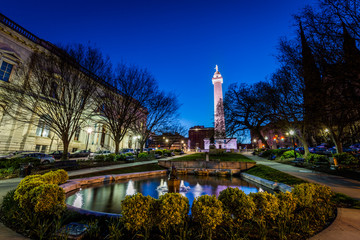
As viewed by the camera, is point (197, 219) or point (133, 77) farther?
point (133, 77)

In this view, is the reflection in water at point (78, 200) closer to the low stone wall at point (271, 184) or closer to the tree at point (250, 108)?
the low stone wall at point (271, 184)

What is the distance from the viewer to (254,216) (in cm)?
378

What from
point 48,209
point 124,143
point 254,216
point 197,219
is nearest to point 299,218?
point 254,216

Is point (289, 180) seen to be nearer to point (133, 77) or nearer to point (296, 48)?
point (296, 48)

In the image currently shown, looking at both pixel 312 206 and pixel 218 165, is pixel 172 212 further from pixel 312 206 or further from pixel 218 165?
pixel 218 165

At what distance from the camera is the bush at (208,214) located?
3225mm

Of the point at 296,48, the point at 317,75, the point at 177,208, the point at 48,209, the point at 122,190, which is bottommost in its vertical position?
the point at 122,190

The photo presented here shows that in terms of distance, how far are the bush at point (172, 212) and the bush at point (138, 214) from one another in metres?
0.24

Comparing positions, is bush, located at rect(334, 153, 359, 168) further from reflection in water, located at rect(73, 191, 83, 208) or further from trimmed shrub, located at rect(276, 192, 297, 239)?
reflection in water, located at rect(73, 191, 83, 208)

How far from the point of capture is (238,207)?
3.63 m

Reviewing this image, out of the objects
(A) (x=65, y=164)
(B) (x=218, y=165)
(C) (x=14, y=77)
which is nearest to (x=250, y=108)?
(B) (x=218, y=165)

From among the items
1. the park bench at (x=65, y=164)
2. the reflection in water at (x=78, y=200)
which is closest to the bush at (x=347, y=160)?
the reflection in water at (x=78, y=200)

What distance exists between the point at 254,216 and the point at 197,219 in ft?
4.91

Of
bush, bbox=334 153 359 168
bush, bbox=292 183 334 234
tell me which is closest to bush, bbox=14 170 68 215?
bush, bbox=292 183 334 234
